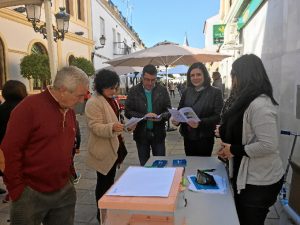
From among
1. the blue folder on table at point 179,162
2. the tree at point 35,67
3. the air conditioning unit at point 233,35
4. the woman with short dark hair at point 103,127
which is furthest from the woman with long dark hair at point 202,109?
the air conditioning unit at point 233,35

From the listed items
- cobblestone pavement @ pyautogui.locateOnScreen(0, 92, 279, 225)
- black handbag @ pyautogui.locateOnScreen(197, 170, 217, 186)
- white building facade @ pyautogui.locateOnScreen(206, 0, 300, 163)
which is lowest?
cobblestone pavement @ pyautogui.locateOnScreen(0, 92, 279, 225)

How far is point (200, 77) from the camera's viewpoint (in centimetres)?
360

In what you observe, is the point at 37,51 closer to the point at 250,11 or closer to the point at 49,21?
the point at 49,21

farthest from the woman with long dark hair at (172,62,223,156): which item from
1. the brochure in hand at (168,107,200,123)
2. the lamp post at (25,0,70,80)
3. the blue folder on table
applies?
the lamp post at (25,0,70,80)

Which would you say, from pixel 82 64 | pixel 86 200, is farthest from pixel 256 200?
pixel 82 64

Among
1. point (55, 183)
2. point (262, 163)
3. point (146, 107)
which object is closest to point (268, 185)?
point (262, 163)

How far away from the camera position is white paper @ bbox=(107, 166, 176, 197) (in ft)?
4.78

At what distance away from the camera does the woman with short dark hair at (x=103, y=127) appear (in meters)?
3.02

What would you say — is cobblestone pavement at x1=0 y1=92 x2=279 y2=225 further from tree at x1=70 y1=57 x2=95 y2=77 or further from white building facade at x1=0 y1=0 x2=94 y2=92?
tree at x1=70 y1=57 x2=95 y2=77

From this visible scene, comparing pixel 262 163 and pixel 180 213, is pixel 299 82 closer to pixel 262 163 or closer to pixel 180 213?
pixel 262 163

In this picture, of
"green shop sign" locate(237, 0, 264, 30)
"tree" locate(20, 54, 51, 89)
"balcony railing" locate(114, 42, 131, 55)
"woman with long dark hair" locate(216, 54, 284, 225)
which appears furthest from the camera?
"balcony railing" locate(114, 42, 131, 55)

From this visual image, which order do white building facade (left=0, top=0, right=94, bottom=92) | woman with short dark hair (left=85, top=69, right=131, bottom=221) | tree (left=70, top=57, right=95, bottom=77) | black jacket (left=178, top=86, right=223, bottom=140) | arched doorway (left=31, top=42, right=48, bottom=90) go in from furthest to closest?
tree (left=70, top=57, right=95, bottom=77), arched doorway (left=31, top=42, right=48, bottom=90), white building facade (left=0, top=0, right=94, bottom=92), black jacket (left=178, top=86, right=223, bottom=140), woman with short dark hair (left=85, top=69, right=131, bottom=221)

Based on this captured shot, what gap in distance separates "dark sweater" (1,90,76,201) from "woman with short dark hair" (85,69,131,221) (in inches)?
31.1

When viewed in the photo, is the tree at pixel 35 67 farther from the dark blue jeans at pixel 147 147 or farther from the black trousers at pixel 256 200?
the black trousers at pixel 256 200
